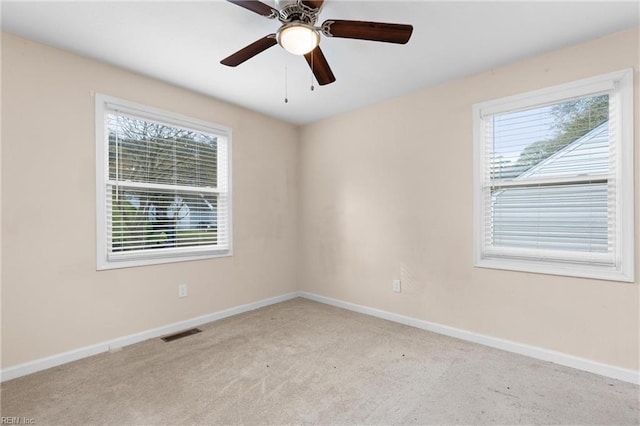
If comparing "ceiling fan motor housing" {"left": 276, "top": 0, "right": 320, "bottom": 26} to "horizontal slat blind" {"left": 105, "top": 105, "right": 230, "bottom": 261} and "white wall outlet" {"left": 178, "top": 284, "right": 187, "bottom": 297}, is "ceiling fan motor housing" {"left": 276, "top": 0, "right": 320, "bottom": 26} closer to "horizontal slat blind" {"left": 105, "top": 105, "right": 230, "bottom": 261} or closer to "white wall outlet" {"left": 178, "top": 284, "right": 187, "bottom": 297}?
"horizontal slat blind" {"left": 105, "top": 105, "right": 230, "bottom": 261}

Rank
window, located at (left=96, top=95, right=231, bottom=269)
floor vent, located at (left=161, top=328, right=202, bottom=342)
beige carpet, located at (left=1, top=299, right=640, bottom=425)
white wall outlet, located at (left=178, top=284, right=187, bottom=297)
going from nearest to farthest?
beige carpet, located at (left=1, top=299, right=640, bottom=425) → window, located at (left=96, top=95, right=231, bottom=269) → floor vent, located at (left=161, top=328, right=202, bottom=342) → white wall outlet, located at (left=178, top=284, right=187, bottom=297)

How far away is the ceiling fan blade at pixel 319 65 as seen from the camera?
1.96 m

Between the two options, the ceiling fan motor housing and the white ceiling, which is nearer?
the ceiling fan motor housing

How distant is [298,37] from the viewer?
1702 mm

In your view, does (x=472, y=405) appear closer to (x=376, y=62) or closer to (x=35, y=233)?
(x=376, y=62)

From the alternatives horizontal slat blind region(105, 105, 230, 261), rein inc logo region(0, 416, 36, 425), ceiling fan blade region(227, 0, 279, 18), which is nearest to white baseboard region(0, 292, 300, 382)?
rein inc logo region(0, 416, 36, 425)

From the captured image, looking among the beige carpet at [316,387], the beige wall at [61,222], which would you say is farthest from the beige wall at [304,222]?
the beige carpet at [316,387]

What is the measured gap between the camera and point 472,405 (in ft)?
6.24

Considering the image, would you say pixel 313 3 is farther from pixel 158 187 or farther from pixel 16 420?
pixel 16 420

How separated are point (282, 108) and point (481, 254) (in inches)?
104

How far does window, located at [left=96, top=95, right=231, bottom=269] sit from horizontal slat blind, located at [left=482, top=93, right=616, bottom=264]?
2.72 meters

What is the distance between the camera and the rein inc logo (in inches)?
→ 67.9

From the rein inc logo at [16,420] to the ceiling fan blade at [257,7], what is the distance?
8.16ft

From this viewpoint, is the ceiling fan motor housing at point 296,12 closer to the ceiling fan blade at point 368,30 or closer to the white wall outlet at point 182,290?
the ceiling fan blade at point 368,30
